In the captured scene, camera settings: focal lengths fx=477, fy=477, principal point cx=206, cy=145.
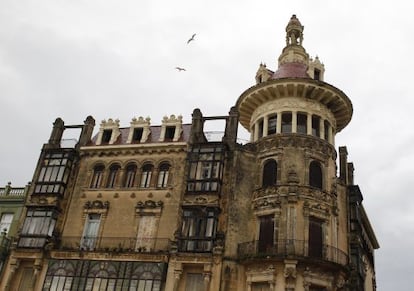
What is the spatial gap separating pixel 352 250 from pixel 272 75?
14.0 m

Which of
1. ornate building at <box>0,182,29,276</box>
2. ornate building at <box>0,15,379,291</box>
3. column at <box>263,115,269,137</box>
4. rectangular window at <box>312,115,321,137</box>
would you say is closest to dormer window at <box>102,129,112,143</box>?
ornate building at <box>0,15,379,291</box>

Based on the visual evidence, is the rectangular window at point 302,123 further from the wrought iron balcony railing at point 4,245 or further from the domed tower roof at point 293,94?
the wrought iron balcony railing at point 4,245

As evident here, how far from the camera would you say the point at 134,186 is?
3453 cm

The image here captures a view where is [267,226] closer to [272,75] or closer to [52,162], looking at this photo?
[272,75]

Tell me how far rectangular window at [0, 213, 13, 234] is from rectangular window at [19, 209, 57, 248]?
11.6 feet

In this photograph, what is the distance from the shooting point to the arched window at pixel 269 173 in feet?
105

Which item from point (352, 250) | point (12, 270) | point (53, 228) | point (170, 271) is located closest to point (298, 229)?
point (352, 250)

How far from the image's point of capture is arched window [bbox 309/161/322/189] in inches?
1257

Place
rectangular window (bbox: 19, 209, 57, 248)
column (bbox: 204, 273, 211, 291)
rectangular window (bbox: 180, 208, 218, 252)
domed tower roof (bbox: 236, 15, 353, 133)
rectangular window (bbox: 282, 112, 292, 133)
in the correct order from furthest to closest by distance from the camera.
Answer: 1. rectangular window (bbox: 282, 112, 292, 133)
2. domed tower roof (bbox: 236, 15, 353, 133)
3. rectangular window (bbox: 19, 209, 57, 248)
4. rectangular window (bbox: 180, 208, 218, 252)
5. column (bbox: 204, 273, 211, 291)

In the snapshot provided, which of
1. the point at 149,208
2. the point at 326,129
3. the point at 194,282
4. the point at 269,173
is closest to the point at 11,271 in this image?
the point at 149,208

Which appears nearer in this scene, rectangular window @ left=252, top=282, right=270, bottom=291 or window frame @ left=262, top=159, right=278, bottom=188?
rectangular window @ left=252, top=282, right=270, bottom=291

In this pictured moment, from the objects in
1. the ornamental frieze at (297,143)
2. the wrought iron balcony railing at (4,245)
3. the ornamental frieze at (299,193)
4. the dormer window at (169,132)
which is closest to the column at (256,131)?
the ornamental frieze at (297,143)

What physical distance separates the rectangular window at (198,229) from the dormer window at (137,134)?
8179mm

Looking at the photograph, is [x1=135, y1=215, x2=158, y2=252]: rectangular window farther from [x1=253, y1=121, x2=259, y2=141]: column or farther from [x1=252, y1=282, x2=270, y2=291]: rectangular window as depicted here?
[x1=253, y1=121, x2=259, y2=141]: column
